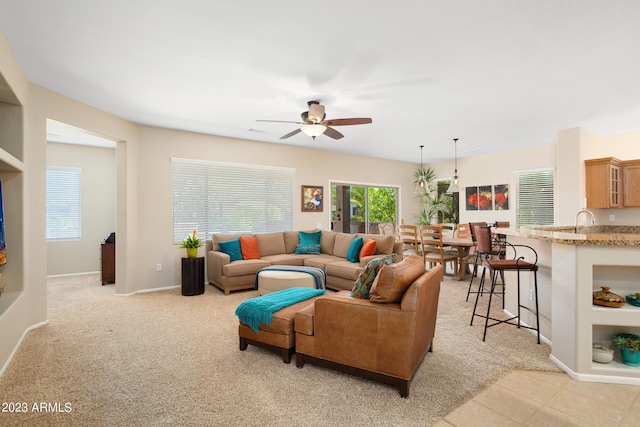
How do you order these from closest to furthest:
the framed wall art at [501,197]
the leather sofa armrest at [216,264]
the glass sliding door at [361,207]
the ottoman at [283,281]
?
the ottoman at [283,281]
the leather sofa armrest at [216,264]
the framed wall art at [501,197]
the glass sliding door at [361,207]

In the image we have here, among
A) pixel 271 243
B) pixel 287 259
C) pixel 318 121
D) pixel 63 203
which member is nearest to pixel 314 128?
pixel 318 121

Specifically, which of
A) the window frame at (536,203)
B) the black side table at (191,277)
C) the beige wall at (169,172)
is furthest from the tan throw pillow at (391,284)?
the window frame at (536,203)

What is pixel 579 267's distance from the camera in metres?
2.49

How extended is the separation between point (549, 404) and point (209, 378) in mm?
2421

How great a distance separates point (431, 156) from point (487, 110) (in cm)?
363

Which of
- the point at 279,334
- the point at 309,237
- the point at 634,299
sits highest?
the point at 309,237

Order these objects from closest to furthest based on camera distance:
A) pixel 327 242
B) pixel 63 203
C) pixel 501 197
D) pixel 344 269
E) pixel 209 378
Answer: pixel 209 378, pixel 344 269, pixel 327 242, pixel 63 203, pixel 501 197

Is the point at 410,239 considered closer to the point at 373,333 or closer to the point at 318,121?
the point at 318,121

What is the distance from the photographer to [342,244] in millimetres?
5906

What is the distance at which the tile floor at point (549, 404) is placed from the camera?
1989 millimetres

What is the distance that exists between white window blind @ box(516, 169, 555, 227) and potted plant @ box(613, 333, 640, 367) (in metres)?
4.93

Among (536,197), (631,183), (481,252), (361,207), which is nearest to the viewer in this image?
(481,252)

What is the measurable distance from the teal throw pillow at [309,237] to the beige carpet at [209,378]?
2.60 metres

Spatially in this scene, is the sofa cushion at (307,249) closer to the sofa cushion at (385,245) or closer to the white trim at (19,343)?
the sofa cushion at (385,245)
